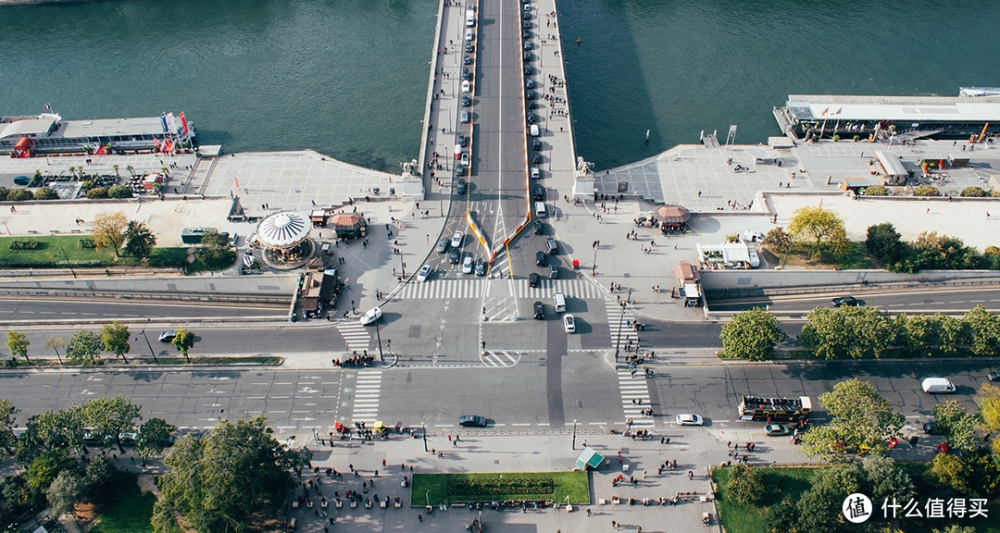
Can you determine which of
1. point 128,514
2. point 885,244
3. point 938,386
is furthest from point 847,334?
point 128,514

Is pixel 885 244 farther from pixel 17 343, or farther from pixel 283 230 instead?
pixel 17 343

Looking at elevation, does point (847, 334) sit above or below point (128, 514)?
above

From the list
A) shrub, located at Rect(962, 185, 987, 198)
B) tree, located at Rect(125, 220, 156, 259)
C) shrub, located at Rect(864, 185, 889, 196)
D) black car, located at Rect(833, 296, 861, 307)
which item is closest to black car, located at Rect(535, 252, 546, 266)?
black car, located at Rect(833, 296, 861, 307)

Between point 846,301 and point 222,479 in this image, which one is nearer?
point 222,479

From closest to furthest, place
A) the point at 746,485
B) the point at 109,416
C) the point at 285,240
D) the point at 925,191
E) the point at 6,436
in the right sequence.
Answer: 1. the point at 746,485
2. the point at 109,416
3. the point at 6,436
4. the point at 285,240
5. the point at 925,191

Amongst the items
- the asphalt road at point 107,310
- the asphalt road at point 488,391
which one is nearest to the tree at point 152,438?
the asphalt road at point 488,391

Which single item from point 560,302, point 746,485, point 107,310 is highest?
point 107,310
